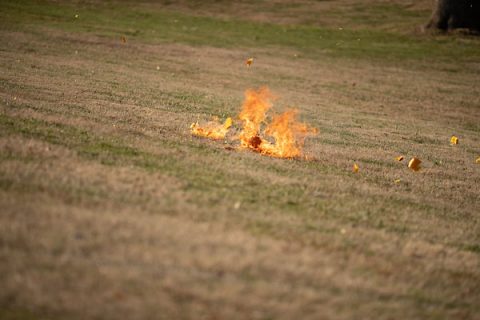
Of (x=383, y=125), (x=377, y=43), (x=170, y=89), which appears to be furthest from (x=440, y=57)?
(x=170, y=89)

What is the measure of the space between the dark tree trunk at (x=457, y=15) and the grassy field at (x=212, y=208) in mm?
12881

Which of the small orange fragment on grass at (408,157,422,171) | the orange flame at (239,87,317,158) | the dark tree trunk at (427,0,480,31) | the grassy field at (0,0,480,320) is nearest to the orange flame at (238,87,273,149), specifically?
the orange flame at (239,87,317,158)

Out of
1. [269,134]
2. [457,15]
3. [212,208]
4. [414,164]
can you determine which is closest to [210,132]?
[269,134]

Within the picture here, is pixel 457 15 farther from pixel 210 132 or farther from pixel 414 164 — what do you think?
pixel 210 132

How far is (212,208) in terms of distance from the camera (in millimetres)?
4676

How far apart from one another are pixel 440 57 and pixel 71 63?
14.4 m

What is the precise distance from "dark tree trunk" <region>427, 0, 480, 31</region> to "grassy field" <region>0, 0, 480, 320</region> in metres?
12.9

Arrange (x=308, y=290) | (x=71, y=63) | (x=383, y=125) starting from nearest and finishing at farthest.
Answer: (x=308, y=290) → (x=383, y=125) → (x=71, y=63)

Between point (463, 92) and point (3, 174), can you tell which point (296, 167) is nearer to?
point (3, 174)

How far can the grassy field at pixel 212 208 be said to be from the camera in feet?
10.8

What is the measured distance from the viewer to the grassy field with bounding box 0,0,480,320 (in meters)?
3.28

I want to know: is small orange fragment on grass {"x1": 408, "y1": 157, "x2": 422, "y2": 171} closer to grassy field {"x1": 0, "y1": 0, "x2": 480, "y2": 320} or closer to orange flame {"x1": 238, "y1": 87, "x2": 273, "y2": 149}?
grassy field {"x1": 0, "y1": 0, "x2": 480, "y2": 320}

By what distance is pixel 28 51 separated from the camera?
15906 mm

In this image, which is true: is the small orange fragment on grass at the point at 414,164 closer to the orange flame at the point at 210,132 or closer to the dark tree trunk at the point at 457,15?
the orange flame at the point at 210,132
